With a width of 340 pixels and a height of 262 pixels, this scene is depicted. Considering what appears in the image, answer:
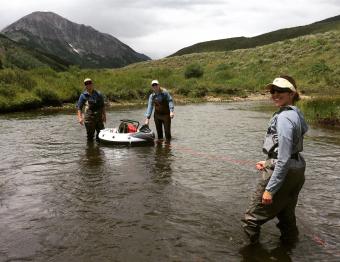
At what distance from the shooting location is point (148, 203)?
8703 millimetres

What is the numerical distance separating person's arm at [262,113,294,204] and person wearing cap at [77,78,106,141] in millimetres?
10011

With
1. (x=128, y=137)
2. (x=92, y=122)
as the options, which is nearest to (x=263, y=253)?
(x=128, y=137)

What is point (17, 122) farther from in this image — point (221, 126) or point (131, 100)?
point (131, 100)

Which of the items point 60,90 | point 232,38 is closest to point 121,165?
point 60,90

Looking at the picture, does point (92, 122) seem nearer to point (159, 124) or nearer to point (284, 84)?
point (159, 124)

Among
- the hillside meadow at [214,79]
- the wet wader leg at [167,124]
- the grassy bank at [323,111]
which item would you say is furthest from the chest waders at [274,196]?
the hillside meadow at [214,79]

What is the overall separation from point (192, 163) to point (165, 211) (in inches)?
181

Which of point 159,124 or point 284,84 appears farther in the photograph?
point 159,124

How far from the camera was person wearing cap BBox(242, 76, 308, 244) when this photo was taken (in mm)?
5629

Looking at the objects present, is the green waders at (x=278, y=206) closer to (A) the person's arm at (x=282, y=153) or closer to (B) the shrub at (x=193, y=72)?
(A) the person's arm at (x=282, y=153)

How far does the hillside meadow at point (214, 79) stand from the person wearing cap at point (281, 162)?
16.3 m

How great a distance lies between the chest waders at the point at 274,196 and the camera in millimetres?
5891

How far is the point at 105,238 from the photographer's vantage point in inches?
273

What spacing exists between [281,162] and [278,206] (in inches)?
29.1
